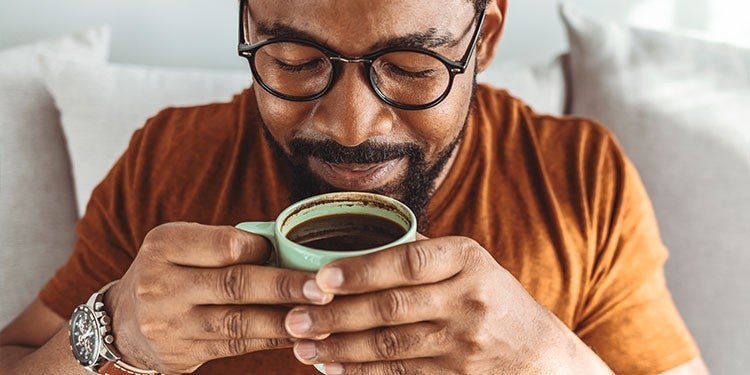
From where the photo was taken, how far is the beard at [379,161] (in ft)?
3.42

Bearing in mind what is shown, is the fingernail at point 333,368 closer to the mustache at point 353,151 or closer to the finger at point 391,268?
the finger at point 391,268

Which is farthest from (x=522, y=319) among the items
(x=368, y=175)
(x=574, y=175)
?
(x=574, y=175)

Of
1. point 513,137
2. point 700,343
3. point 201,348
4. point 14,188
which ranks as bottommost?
point 700,343

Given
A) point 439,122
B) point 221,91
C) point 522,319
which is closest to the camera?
point 522,319

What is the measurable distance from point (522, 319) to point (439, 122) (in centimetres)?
31

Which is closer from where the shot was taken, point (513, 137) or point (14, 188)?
point (513, 137)

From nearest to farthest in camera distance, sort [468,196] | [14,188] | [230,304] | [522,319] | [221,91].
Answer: [230,304] → [522,319] → [468,196] → [14,188] → [221,91]

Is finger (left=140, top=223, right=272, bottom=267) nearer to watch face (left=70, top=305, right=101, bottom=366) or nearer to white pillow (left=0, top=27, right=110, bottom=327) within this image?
watch face (left=70, top=305, right=101, bottom=366)

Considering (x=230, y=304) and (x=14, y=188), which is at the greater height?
(x=230, y=304)

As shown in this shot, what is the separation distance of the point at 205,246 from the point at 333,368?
0.18 metres

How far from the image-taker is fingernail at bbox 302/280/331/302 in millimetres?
727

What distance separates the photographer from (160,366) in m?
0.97

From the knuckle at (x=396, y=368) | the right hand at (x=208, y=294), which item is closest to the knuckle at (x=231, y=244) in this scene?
the right hand at (x=208, y=294)

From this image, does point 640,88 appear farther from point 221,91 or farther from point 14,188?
point 14,188
